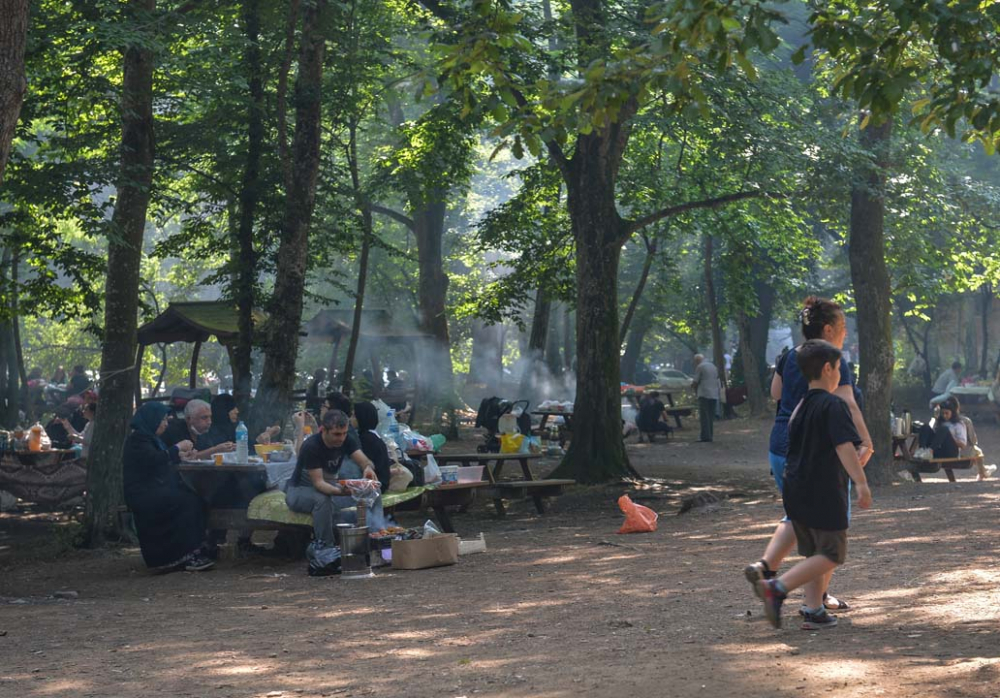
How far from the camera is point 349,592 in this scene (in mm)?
10023

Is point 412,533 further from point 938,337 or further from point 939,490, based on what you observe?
point 938,337

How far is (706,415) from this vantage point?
27375mm

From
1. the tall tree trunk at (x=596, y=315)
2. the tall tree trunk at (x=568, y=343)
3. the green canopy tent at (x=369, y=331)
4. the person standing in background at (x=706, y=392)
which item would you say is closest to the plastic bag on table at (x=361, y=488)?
the tall tree trunk at (x=596, y=315)

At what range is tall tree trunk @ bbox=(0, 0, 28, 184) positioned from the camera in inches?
290

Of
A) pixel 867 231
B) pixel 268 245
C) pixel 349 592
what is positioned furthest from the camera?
pixel 268 245

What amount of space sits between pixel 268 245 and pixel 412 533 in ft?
27.8

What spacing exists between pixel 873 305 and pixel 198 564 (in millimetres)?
10104

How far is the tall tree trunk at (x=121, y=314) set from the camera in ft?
46.2

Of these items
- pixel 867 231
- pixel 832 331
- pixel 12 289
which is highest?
pixel 867 231

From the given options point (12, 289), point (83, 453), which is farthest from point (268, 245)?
point (12, 289)

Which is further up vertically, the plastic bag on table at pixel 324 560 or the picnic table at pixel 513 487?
the picnic table at pixel 513 487

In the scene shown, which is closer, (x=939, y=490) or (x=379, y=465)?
(x=379, y=465)

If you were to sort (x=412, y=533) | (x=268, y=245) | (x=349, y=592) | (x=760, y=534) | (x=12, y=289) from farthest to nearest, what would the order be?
1. (x=268, y=245)
2. (x=12, y=289)
3. (x=760, y=534)
4. (x=412, y=533)
5. (x=349, y=592)

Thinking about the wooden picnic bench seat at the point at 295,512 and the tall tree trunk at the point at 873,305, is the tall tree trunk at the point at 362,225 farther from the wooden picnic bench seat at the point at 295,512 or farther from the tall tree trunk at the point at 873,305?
the wooden picnic bench seat at the point at 295,512
